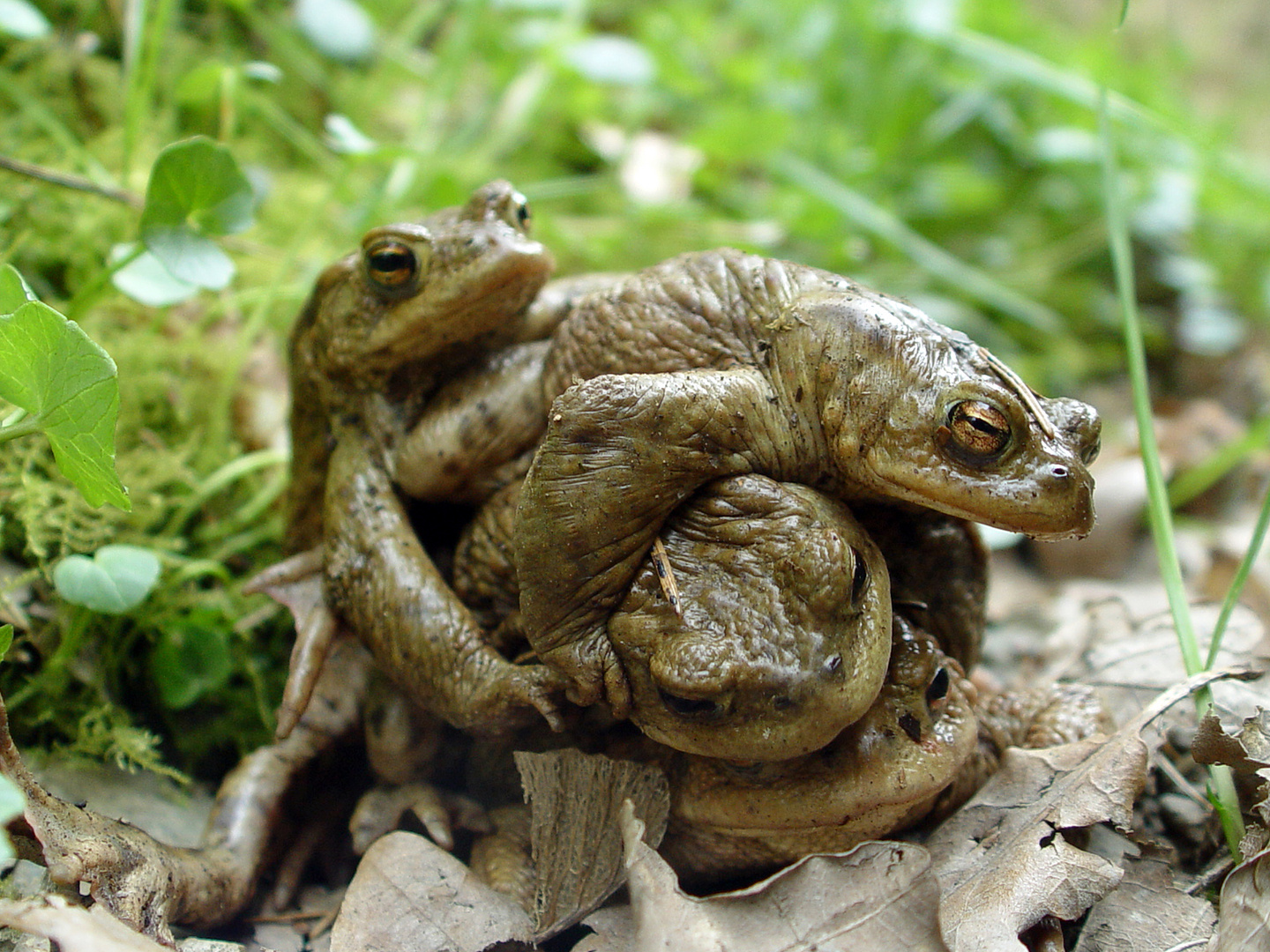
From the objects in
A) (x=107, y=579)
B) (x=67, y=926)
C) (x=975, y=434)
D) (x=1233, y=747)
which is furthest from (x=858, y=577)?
(x=107, y=579)

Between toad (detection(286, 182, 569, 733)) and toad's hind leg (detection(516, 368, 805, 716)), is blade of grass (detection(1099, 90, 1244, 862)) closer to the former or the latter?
toad's hind leg (detection(516, 368, 805, 716))

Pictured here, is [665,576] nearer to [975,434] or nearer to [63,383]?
[975,434]

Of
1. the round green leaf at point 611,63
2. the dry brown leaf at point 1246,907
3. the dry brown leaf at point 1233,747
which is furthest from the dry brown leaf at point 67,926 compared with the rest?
the round green leaf at point 611,63

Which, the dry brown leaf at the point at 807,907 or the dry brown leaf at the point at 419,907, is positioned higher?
the dry brown leaf at the point at 807,907

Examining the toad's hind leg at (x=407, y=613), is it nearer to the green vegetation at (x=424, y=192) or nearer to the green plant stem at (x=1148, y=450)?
the green vegetation at (x=424, y=192)

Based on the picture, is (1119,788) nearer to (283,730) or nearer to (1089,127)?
(283,730)

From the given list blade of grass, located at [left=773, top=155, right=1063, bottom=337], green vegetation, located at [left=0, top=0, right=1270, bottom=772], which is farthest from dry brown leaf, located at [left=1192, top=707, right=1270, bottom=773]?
blade of grass, located at [left=773, top=155, right=1063, bottom=337]

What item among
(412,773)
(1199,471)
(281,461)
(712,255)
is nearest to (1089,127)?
(1199,471)

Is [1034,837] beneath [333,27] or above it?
beneath
